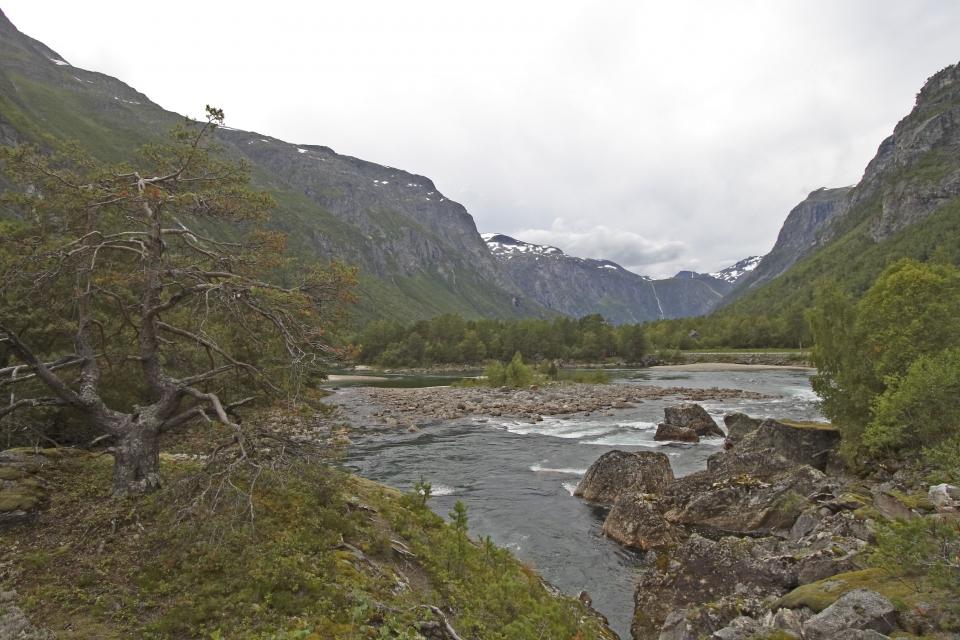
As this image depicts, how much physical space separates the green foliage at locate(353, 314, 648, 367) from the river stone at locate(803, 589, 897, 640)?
429ft

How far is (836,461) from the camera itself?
24.4m

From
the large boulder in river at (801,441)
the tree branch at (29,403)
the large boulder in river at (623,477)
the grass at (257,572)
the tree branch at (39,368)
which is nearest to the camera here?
the grass at (257,572)

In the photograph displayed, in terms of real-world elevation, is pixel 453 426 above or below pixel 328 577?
below

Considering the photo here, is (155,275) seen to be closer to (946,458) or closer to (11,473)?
(11,473)

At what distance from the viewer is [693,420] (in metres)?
38.2

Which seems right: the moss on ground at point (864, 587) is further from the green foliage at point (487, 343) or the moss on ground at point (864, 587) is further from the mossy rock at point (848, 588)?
the green foliage at point (487, 343)

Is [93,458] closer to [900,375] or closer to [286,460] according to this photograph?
[286,460]

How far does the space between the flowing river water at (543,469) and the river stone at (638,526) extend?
0.46m

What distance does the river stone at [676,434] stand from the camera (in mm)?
35594

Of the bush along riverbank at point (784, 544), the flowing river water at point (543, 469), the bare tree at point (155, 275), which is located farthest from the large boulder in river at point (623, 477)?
the bare tree at point (155, 275)

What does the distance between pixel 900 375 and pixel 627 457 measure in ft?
44.3

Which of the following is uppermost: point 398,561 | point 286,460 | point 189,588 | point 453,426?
point 286,460

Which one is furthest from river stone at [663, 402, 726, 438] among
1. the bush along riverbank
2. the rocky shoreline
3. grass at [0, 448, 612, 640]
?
grass at [0, 448, 612, 640]

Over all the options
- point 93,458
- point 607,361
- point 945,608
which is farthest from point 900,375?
point 607,361
